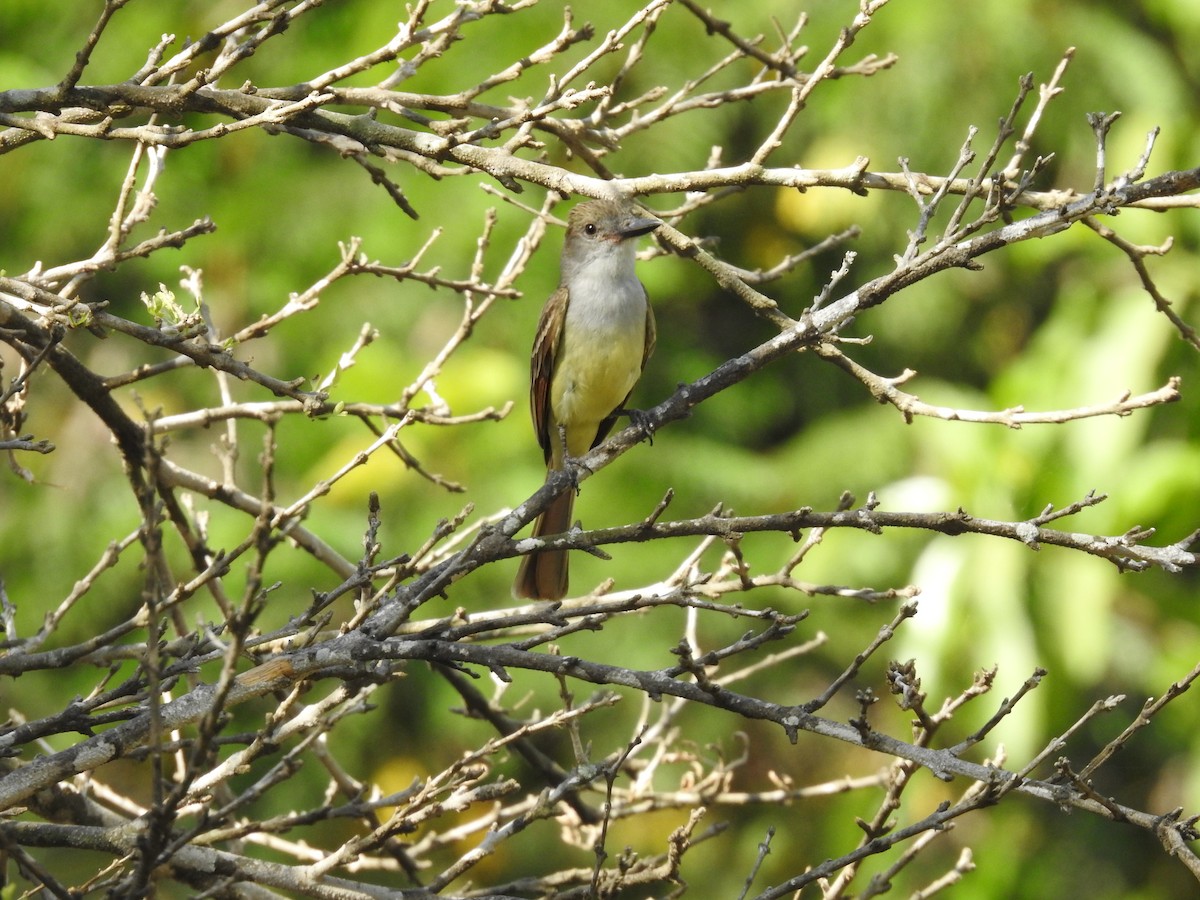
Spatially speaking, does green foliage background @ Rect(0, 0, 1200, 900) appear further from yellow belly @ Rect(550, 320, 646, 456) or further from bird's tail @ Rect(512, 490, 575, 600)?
bird's tail @ Rect(512, 490, 575, 600)

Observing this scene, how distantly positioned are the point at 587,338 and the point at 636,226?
477 mm

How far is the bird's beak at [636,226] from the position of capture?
4.86 metres

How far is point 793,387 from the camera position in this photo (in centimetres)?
1015

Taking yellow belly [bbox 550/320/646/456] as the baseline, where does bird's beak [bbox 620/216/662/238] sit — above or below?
above

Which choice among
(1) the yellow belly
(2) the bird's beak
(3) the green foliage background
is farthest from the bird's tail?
(3) the green foliage background

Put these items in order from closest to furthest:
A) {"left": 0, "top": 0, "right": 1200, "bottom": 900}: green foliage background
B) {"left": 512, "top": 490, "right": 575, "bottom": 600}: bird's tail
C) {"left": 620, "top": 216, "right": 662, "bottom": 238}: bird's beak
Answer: {"left": 620, "top": 216, "right": 662, "bottom": 238}: bird's beak, {"left": 512, "top": 490, "right": 575, "bottom": 600}: bird's tail, {"left": 0, "top": 0, "right": 1200, "bottom": 900}: green foliage background

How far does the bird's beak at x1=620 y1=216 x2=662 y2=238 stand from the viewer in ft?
16.0

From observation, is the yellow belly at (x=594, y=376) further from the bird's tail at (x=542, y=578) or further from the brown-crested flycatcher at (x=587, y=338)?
the bird's tail at (x=542, y=578)

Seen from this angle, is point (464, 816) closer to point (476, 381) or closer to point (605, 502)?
point (605, 502)

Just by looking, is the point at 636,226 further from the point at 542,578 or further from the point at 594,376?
the point at 542,578

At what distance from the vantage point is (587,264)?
542 cm

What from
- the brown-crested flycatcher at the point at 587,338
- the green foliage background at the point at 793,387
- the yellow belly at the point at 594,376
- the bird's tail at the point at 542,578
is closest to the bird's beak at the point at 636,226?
the brown-crested flycatcher at the point at 587,338

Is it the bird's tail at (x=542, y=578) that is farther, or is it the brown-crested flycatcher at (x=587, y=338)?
the brown-crested flycatcher at (x=587, y=338)

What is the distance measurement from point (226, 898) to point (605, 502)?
222 inches
